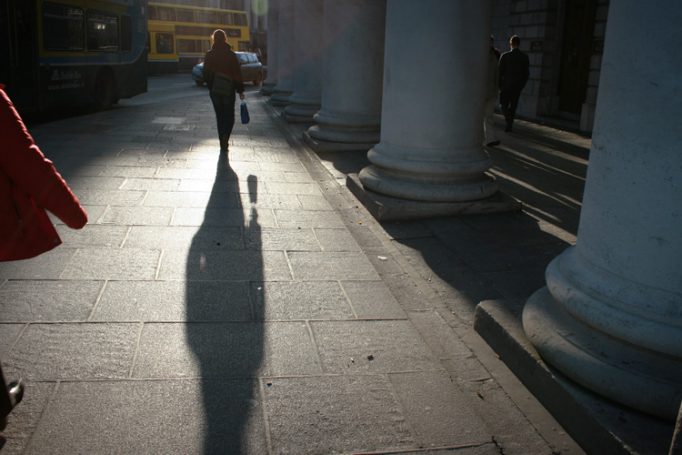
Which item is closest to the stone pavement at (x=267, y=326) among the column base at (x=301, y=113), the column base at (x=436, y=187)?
the column base at (x=436, y=187)

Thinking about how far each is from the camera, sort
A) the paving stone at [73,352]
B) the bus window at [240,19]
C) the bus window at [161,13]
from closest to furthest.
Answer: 1. the paving stone at [73,352]
2. the bus window at [161,13]
3. the bus window at [240,19]

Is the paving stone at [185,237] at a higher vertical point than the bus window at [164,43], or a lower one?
lower

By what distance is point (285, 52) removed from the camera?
58.0 feet

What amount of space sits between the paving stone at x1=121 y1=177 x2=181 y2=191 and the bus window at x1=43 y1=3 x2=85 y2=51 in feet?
26.8

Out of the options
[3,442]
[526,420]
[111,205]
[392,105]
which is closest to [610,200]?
[526,420]

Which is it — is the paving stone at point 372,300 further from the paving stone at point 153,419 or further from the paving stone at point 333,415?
the paving stone at point 153,419

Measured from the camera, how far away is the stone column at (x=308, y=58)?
1424 centimetres

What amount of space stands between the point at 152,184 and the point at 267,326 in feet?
14.0

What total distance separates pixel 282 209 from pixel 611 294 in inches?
165

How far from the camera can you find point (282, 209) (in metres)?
6.72

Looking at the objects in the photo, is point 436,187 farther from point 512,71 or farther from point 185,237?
point 512,71

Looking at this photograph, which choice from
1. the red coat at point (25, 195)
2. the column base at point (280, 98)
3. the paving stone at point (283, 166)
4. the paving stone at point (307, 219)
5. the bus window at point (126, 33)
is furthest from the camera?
the column base at point (280, 98)

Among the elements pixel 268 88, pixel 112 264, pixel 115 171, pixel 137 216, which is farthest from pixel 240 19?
pixel 112 264

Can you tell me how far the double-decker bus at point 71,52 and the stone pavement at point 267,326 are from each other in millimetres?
Answer: 7277
